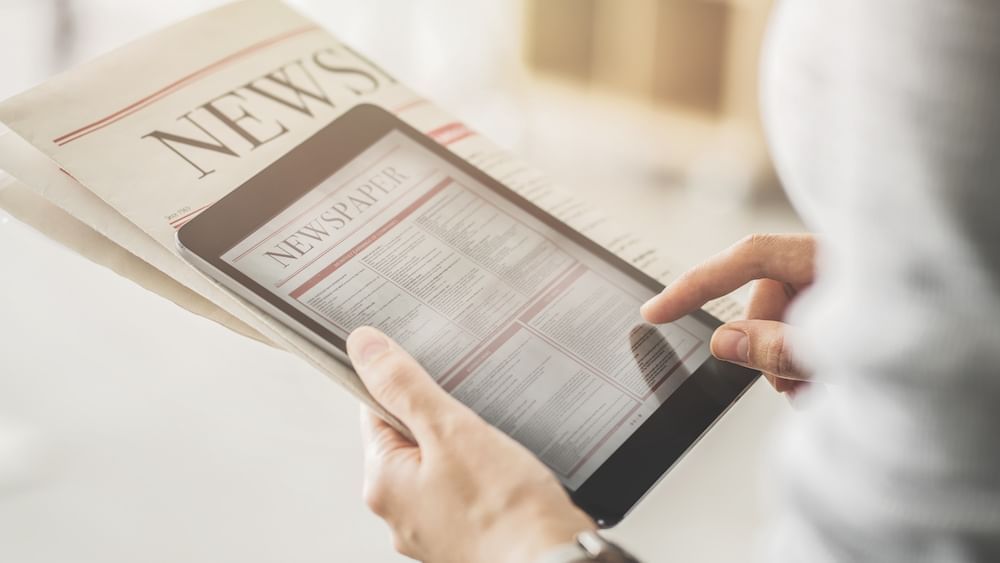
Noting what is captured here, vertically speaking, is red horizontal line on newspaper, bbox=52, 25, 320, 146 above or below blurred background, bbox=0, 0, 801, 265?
above

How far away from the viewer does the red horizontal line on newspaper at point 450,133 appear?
688mm

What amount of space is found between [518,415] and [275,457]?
19 cm

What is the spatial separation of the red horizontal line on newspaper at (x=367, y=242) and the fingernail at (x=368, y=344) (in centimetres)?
5

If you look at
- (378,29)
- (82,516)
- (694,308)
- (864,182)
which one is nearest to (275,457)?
(82,516)

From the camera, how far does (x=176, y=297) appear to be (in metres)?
0.57

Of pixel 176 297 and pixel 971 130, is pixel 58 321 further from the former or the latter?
pixel 971 130

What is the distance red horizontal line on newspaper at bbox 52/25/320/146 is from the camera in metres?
0.59

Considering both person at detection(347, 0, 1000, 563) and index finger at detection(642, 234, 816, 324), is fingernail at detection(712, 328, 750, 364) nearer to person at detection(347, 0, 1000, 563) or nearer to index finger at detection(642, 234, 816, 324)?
index finger at detection(642, 234, 816, 324)

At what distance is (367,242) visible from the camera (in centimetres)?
58

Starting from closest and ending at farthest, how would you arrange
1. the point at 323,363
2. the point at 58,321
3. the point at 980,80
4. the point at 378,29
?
the point at 980,80 < the point at 323,363 < the point at 58,321 < the point at 378,29

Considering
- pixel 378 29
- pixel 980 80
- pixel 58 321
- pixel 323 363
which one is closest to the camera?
pixel 980 80

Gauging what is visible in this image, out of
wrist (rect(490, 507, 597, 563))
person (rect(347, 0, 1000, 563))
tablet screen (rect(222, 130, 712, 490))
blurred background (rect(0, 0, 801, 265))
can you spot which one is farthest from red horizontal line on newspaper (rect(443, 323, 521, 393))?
blurred background (rect(0, 0, 801, 265))

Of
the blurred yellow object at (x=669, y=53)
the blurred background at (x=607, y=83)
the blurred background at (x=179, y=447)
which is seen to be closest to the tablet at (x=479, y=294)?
the blurred background at (x=179, y=447)

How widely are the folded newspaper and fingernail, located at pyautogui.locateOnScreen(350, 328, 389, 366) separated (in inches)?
0.9
